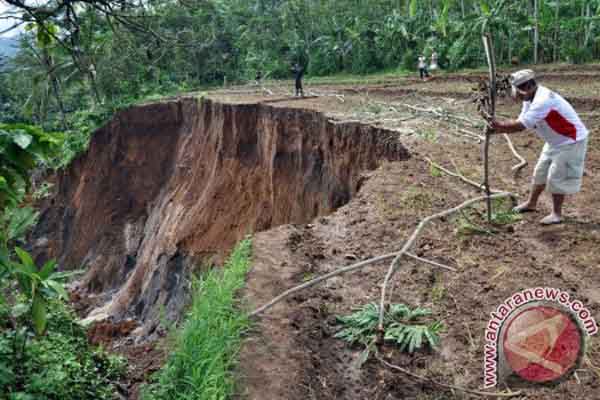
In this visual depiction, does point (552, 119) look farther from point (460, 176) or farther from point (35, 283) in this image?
point (35, 283)

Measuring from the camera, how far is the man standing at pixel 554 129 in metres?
4.55

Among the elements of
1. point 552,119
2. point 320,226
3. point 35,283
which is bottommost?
point 320,226

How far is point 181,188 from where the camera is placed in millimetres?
16641

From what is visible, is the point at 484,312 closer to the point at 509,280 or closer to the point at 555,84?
the point at 509,280

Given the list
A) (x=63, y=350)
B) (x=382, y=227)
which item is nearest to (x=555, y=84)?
(x=382, y=227)

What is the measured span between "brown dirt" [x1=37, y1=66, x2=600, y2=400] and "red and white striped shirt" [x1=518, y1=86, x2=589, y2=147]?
0.86 meters

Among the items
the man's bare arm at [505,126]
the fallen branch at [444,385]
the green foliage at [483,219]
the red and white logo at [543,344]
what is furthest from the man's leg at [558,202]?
the fallen branch at [444,385]

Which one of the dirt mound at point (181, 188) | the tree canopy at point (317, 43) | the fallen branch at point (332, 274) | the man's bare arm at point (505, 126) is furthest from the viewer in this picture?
the tree canopy at point (317, 43)

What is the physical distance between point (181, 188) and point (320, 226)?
11.5 m

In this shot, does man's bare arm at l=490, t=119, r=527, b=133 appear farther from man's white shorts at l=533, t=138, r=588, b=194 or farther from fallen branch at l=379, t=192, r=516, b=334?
fallen branch at l=379, t=192, r=516, b=334

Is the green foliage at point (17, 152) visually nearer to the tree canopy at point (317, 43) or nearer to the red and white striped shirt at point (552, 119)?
the red and white striped shirt at point (552, 119)

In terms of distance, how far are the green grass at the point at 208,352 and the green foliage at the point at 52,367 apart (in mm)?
→ 1104

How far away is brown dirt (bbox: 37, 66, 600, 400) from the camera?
11.8 feet

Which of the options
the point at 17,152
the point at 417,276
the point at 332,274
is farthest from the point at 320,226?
the point at 17,152
